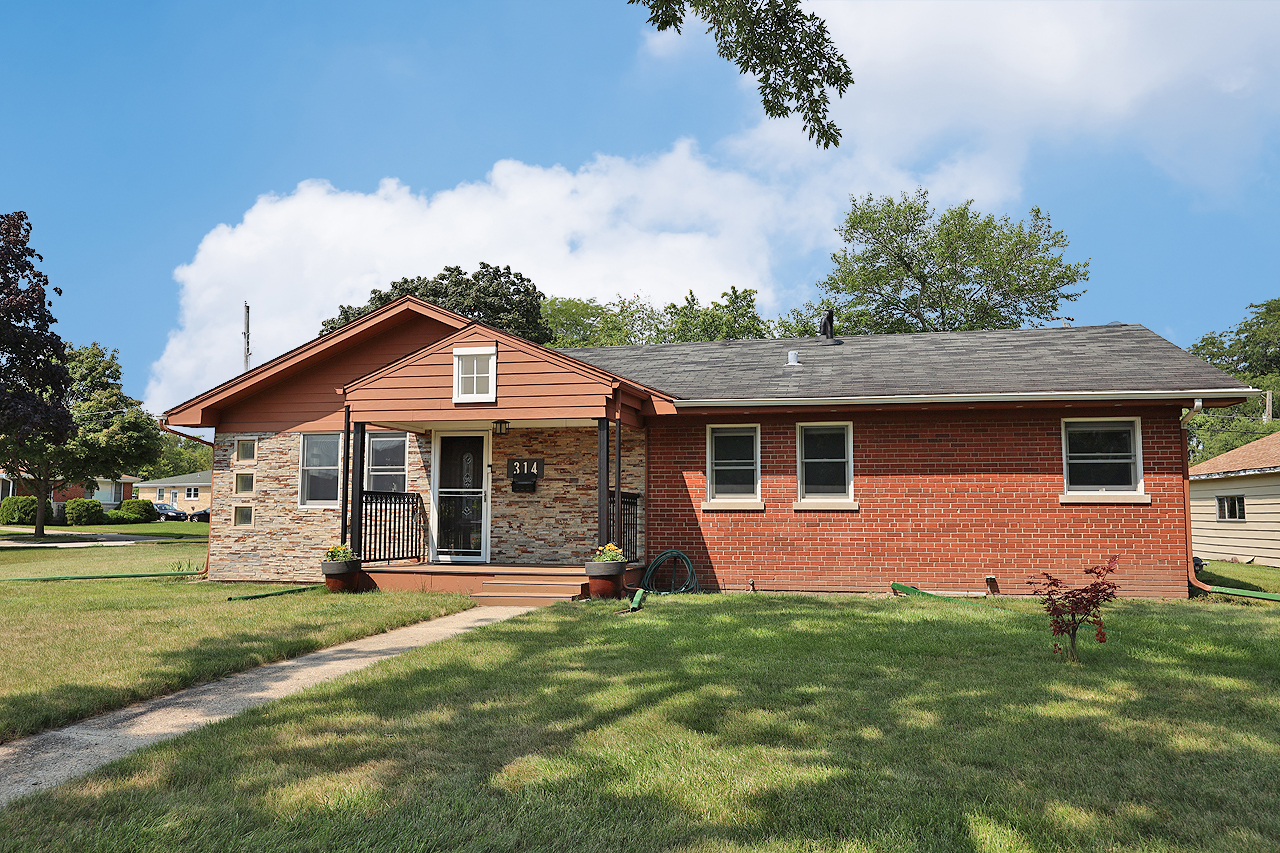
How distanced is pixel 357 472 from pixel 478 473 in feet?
6.70

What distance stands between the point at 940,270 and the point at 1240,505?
18880 millimetres

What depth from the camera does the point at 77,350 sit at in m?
36.0

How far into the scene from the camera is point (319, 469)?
1399cm

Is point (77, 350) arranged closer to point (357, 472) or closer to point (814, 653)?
point (357, 472)

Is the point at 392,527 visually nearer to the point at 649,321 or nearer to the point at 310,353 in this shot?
the point at 310,353

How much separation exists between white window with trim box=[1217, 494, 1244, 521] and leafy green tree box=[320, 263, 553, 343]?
23.1 m

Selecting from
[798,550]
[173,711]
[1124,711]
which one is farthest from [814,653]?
[798,550]

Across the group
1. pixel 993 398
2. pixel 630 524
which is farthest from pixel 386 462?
pixel 993 398

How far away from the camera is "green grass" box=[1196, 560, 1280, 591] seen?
12742mm

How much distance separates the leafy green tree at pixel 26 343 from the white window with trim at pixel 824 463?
21241 millimetres

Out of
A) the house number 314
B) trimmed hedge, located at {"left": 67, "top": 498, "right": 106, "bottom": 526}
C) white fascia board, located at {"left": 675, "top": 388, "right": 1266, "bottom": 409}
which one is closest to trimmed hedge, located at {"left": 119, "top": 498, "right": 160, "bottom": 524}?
trimmed hedge, located at {"left": 67, "top": 498, "right": 106, "bottom": 526}

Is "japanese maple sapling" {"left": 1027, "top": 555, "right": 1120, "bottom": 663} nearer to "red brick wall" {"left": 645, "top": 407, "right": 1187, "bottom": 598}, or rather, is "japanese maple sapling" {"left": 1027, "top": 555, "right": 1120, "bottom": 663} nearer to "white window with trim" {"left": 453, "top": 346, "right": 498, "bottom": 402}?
"red brick wall" {"left": 645, "top": 407, "right": 1187, "bottom": 598}

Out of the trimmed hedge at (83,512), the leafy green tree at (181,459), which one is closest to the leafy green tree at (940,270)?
the trimmed hedge at (83,512)

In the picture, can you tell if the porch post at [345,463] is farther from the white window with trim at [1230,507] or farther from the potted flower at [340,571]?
the white window with trim at [1230,507]
